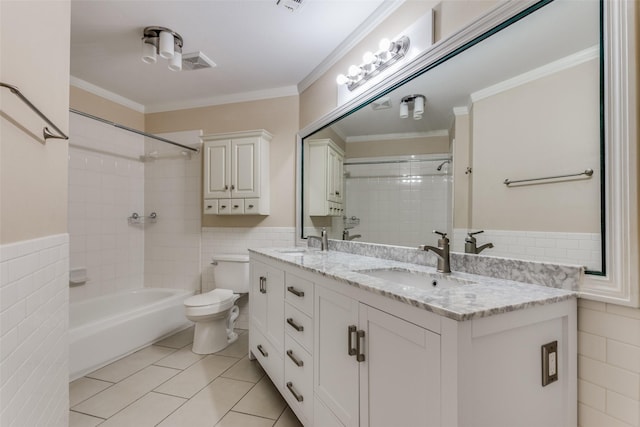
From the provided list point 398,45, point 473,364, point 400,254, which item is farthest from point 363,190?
point 473,364

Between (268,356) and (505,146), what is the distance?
1759 mm

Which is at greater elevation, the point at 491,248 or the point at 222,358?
the point at 491,248

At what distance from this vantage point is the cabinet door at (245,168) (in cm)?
295

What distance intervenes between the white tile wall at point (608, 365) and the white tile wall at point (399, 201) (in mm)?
687

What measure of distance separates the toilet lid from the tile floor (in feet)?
1.34

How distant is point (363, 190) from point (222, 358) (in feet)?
5.57

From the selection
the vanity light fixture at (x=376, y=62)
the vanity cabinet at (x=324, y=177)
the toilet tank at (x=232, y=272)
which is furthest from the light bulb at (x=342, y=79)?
the toilet tank at (x=232, y=272)

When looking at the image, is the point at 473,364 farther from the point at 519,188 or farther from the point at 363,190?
the point at 363,190

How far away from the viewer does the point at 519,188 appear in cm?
120

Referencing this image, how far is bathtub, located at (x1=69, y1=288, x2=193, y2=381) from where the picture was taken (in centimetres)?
217

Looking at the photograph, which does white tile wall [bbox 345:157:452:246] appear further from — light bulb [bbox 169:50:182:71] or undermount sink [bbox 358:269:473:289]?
light bulb [bbox 169:50:182:71]

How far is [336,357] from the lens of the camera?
4.14ft

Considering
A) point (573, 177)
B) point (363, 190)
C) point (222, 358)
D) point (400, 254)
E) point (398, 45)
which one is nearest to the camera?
point (573, 177)

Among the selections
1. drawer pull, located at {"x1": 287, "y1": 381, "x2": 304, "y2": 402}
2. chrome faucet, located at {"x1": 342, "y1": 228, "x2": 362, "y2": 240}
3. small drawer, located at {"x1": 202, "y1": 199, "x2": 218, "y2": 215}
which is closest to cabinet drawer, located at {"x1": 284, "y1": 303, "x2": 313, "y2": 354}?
drawer pull, located at {"x1": 287, "y1": 381, "x2": 304, "y2": 402}
